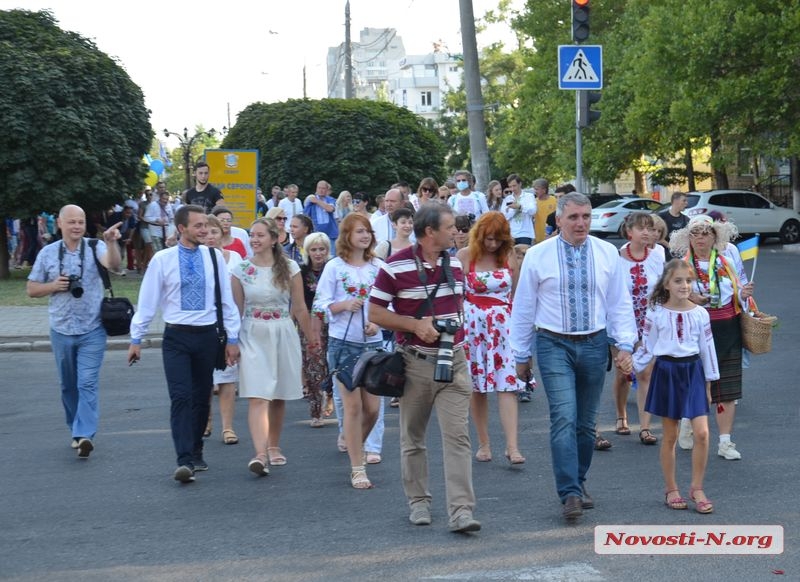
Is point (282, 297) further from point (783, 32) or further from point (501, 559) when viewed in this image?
point (783, 32)

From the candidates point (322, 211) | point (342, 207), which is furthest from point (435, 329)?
point (342, 207)

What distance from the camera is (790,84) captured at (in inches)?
1180

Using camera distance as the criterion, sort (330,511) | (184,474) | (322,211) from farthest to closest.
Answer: (322,211), (184,474), (330,511)

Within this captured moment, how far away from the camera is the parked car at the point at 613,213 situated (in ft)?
134

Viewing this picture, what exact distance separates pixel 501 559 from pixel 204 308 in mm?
2976

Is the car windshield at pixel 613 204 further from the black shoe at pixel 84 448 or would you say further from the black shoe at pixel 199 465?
the black shoe at pixel 199 465

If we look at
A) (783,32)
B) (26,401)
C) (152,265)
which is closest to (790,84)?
(783,32)

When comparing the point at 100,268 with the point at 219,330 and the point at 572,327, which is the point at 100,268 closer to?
the point at 219,330

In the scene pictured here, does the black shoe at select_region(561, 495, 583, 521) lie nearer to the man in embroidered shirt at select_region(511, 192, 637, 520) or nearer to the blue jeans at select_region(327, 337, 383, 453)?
the man in embroidered shirt at select_region(511, 192, 637, 520)

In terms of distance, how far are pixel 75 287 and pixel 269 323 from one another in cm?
149

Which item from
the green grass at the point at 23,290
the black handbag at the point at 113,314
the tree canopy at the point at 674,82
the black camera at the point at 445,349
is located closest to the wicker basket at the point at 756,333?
the black camera at the point at 445,349

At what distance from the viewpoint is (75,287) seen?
8.81m

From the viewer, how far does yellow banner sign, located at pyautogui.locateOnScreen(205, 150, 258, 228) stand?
20.2 metres

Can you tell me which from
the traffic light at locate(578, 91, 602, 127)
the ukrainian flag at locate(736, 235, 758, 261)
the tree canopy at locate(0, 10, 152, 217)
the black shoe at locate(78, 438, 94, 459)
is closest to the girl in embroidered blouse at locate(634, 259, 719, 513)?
the ukrainian flag at locate(736, 235, 758, 261)
